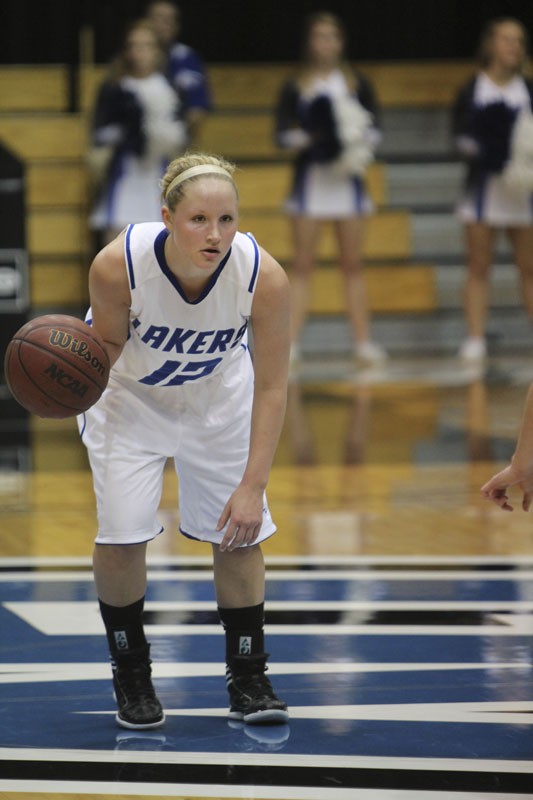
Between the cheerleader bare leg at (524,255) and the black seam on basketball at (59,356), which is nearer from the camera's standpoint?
the black seam on basketball at (59,356)

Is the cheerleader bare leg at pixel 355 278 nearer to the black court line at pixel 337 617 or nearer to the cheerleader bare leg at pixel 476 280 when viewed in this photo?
the cheerleader bare leg at pixel 476 280

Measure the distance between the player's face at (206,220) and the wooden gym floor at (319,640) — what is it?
3.61ft

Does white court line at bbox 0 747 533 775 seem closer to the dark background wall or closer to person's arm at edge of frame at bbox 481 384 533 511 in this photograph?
person's arm at edge of frame at bbox 481 384 533 511

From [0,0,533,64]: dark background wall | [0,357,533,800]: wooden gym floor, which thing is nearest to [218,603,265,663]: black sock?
[0,357,533,800]: wooden gym floor

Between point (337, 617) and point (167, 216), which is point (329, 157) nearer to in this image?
point (337, 617)

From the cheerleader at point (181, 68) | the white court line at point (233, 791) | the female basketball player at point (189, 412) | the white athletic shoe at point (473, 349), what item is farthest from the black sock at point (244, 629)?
the cheerleader at point (181, 68)

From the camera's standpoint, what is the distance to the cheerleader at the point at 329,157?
34.0 feet

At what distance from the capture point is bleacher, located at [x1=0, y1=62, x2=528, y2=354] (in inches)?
472

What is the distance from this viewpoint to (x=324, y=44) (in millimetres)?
10211

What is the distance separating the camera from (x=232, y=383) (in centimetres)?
379

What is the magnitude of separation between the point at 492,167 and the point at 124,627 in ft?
23.9

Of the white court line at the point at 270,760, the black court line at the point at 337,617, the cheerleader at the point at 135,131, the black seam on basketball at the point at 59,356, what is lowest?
the black court line at the point at 337,617

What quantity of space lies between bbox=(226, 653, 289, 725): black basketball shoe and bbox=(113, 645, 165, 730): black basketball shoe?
18 cm

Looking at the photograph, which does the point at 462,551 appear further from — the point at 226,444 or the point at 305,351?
the point at 305,351
